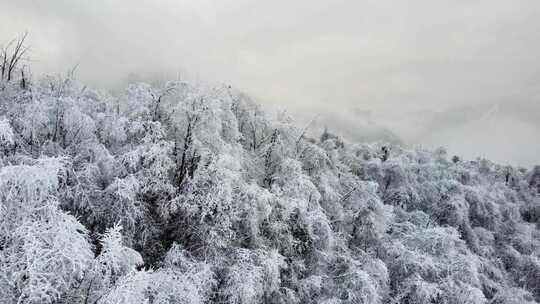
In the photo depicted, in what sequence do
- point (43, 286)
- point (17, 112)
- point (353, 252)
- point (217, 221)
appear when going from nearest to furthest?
point (43, 286), point (17, 112), point (217, 221), point (353, 252)

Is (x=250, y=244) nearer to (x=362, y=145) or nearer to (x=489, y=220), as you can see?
(x=489, y=220)

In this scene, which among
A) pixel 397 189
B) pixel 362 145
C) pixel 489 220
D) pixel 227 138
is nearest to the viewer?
pixel 227 138

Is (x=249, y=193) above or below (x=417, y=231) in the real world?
above

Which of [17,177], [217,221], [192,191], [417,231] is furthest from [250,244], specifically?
[417,231]

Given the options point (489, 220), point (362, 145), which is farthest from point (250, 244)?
point (362, 145)

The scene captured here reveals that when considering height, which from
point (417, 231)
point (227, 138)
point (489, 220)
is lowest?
point (489, 220)

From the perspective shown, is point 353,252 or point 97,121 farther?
point 353,252
